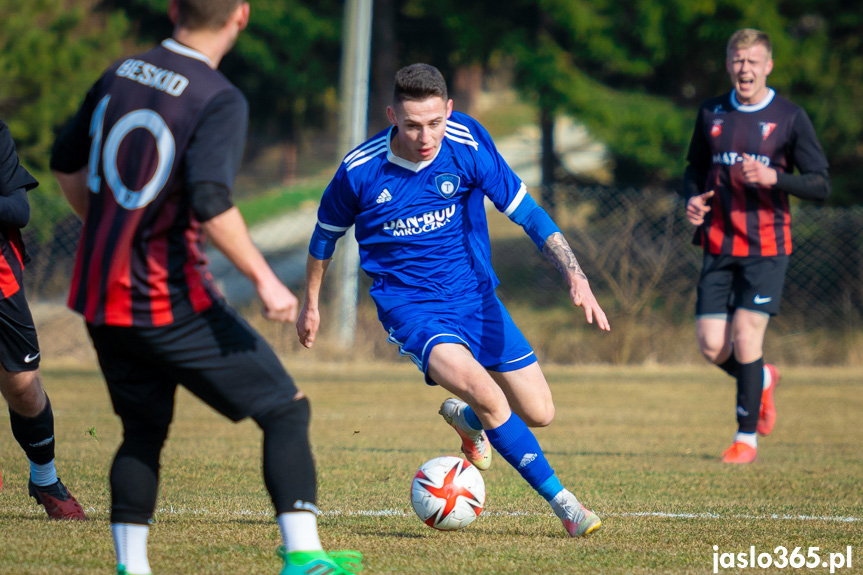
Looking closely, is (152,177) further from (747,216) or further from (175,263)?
(747,216)

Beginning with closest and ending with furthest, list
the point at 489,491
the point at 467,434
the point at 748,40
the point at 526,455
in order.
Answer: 1. the point at 526,455
2. the point at 467,434
3. the point at 489,491
4. the point at 748,40

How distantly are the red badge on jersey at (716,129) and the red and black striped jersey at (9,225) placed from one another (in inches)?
175

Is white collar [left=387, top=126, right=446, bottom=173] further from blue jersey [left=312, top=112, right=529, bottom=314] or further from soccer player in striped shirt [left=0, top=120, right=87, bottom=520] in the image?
soccer player in striped shirt [left=0, top=120, right=87, bottom=520]

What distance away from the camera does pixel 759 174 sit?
6031mm

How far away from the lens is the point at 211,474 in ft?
18.2

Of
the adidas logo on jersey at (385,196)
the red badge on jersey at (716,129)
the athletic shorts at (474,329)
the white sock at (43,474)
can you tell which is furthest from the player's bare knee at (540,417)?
the red badge on jersey at (716,129)

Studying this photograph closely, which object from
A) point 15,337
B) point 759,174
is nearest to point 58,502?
point 15,337

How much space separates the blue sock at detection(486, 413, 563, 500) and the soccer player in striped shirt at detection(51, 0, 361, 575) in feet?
3.96

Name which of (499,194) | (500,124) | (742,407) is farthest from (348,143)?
(500,124)

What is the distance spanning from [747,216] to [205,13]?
15.0ft

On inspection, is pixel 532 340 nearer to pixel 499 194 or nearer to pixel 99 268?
pixel 499 194

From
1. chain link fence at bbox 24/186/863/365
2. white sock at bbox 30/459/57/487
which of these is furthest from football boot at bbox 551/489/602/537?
chain link fence at bbox 24/186/863/365

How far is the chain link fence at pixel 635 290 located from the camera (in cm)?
1281

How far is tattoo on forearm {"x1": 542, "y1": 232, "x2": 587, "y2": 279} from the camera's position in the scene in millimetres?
4176
